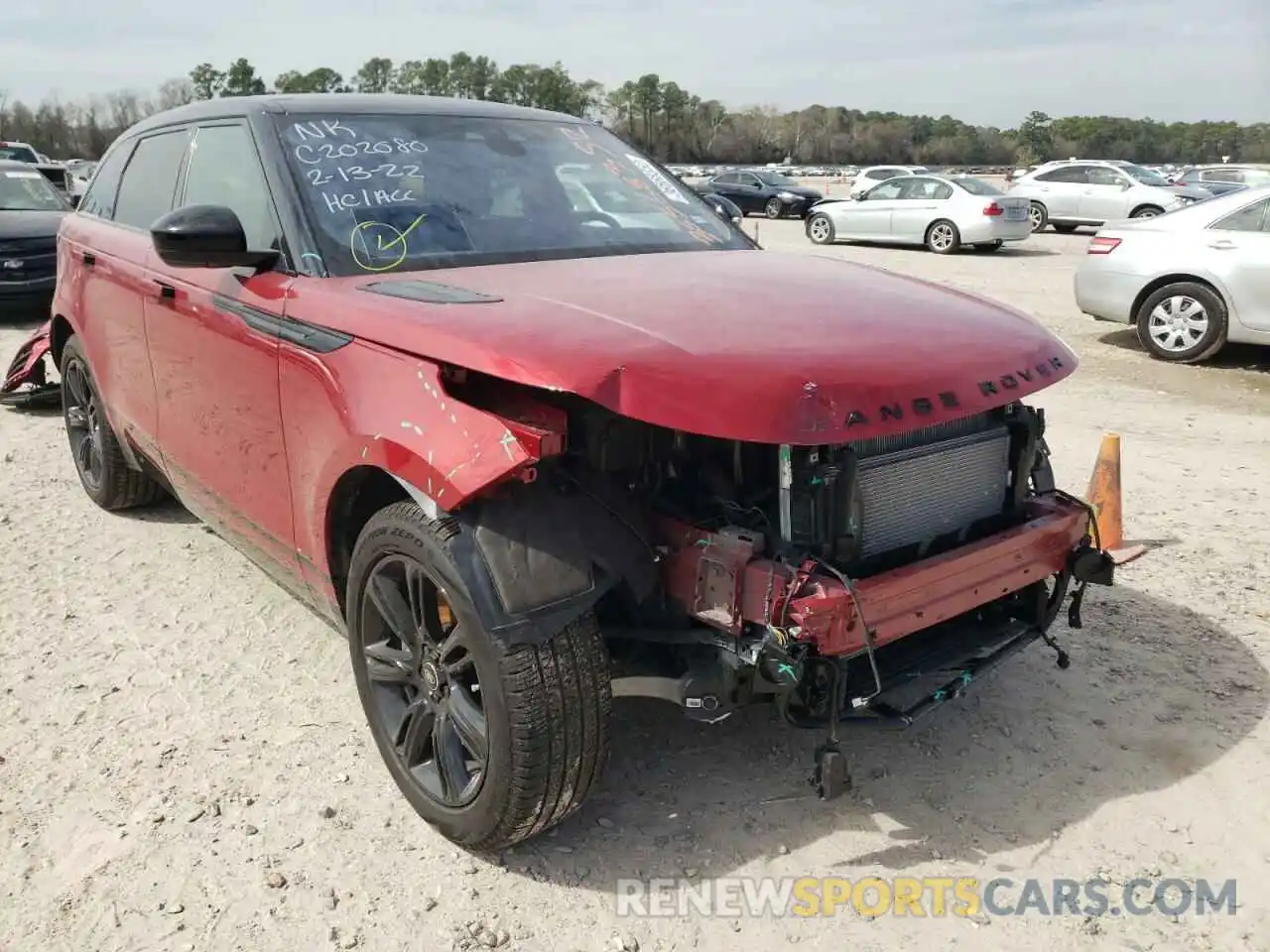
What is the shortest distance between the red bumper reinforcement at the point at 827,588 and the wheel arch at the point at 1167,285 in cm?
726

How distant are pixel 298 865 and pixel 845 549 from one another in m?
1.61

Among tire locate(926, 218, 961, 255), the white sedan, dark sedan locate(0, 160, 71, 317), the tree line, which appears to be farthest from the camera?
the tree line

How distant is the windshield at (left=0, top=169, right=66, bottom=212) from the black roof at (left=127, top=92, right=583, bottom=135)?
9.53 metres

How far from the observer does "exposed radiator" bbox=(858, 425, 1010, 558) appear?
2.60 m

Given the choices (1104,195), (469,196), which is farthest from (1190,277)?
(1104,195)

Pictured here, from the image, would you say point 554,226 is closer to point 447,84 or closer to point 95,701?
point 95,701

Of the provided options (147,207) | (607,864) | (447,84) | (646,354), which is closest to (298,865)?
(607,864)

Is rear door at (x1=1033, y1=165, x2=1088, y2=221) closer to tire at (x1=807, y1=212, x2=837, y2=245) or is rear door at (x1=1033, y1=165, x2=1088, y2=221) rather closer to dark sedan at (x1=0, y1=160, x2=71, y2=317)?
tire at (x1=807, y1=212, x2=837, y2=245)

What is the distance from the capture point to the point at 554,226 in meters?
3.44

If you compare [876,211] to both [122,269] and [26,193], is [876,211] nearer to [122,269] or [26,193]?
[26,193]

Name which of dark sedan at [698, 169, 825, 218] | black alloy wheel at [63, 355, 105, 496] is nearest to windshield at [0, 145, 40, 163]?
dark sedan at [698, 169, 825, 218]

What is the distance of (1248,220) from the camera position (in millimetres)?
8664

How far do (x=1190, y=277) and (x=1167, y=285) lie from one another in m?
0.23

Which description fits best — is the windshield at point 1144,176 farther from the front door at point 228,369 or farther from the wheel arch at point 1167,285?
the front door at point 228,369
